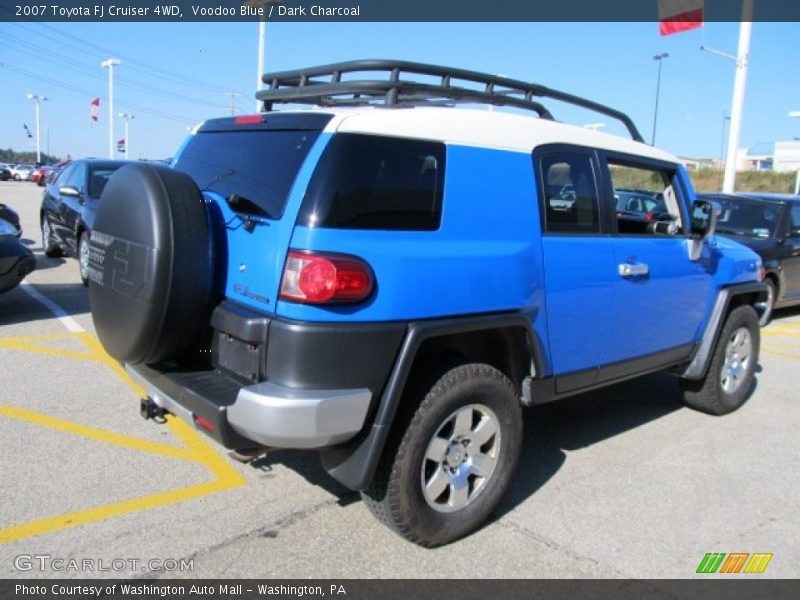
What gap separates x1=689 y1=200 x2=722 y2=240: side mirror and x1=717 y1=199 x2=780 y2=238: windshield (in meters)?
5.52

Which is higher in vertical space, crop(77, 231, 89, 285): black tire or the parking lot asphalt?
crop(77, 231, 89, 285): black tire

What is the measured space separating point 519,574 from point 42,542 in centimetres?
217

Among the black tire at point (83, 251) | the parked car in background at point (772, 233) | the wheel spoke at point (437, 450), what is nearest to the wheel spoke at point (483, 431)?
the wheel spoke at point (437, 450)

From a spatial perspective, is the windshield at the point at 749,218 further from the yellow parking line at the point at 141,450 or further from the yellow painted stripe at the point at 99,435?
the yellow painted stripe at the point at 99,435

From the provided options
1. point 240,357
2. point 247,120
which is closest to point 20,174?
point 247,120

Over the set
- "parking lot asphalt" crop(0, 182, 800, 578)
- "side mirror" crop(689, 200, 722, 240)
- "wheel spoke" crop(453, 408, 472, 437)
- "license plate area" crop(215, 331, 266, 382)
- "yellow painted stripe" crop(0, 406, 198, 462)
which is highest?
"side mirror" crop(689, 200, 722, 240)

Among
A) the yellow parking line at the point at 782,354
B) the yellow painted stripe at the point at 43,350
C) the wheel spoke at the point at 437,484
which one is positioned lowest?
the yellow parking line at the point at 782,354

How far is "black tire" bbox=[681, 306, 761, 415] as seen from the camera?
514 cm

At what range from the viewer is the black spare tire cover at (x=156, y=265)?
293cm

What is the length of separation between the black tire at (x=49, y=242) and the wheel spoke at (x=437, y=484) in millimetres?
9716

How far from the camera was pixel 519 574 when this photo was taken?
3000 mm

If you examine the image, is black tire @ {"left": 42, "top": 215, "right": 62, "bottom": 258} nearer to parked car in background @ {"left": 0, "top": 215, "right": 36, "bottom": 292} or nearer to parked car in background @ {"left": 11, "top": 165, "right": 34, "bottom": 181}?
parked car in background @ {"left": 0, "top": 215, "right": 36, "bottom": 292}

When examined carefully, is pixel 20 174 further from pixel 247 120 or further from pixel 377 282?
pixel 377 282

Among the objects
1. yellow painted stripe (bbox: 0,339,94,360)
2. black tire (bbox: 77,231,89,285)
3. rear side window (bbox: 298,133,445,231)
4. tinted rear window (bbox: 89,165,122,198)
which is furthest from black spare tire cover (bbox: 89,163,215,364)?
tinted rear window (bbox: 89,165,122,198)
